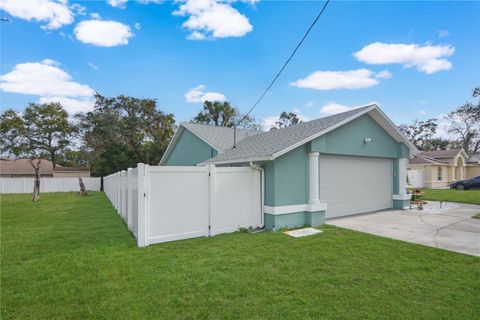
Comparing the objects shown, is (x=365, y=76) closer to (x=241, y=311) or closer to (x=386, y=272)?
(x=386, y=272)

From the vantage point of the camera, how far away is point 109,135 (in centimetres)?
3044

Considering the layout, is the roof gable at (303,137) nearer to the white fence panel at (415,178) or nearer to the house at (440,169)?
the white fence panel at (415,178)

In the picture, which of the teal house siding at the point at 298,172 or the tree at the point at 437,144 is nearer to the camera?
the teal house siding at the point at 298,172

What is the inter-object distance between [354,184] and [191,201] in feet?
21.9

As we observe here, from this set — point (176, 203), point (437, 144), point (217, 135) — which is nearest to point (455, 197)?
point (217, 135)

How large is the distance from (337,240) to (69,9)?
37.2 feet

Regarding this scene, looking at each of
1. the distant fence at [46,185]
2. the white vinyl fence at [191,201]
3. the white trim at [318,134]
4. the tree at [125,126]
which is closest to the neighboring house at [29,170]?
the tree at [125,126]

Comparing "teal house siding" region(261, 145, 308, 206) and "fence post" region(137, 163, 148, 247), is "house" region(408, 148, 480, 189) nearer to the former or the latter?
"teal house siding" region(261, 145, 308, 206)

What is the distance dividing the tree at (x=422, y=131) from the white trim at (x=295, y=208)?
48217 millimetres

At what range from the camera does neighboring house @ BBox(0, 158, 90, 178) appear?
34.8 m

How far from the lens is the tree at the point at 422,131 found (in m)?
45.7

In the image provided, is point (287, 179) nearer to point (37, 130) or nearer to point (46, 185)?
point (46, 185)

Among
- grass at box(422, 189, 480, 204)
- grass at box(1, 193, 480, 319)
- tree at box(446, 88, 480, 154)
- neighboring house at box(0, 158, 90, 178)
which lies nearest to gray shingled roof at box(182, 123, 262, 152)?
grass at box(1, 193, 480, 319)

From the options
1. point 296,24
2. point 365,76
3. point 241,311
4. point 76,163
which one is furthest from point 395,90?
point 76,163
